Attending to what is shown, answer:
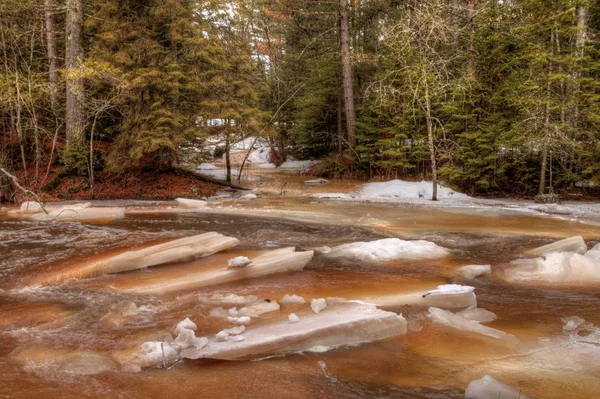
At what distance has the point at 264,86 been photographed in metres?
18.4

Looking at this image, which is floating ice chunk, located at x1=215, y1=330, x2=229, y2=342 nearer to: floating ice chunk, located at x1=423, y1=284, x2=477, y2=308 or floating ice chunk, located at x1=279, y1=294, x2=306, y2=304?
floating ice chunk, located at x1=279, y1=294, x2=306, y2=304

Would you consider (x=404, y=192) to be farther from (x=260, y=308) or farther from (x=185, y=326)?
(x=185, y=326)

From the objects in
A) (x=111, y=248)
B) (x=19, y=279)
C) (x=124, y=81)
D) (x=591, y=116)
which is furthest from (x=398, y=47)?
(x=19, y=279)

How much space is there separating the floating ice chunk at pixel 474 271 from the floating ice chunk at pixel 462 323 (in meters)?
1.73

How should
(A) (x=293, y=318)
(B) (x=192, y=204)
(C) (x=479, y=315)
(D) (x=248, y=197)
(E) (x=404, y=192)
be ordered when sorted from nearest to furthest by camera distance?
1. (A) (x=293, y=318)
2. (C) (x=479, y=315)
3. (B) (x=192, y=204)
4. (D) (x=248, y=197)
5. (E) (x=404, y=192)

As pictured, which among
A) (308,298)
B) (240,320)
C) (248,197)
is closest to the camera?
(240,320)

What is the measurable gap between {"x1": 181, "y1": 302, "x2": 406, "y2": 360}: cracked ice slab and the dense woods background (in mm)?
10018

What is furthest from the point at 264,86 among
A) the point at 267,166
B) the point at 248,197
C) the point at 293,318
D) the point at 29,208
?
the point at 293,318

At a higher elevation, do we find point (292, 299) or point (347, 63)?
point (347, 63)

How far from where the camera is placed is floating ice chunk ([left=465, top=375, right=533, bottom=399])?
3246 millimetres

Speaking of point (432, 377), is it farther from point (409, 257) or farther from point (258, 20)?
point (258, 20)

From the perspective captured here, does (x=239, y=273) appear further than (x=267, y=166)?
No

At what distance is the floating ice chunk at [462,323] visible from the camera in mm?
4438

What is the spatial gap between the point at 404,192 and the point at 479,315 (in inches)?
447
